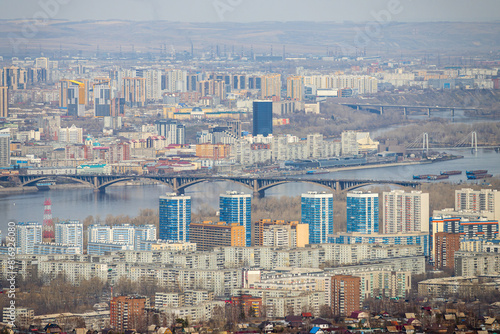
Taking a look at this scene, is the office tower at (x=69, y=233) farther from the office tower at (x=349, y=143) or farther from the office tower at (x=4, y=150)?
the office tower at (x=349, y=143)

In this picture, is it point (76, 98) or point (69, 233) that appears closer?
point (69, 233)

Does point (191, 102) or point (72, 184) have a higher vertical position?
point (191, 102)

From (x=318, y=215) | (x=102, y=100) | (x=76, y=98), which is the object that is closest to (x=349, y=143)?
(x=102, y=100)

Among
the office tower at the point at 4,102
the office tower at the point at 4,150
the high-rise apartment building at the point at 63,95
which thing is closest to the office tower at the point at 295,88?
the high-rise apartment building at the point at 63,95

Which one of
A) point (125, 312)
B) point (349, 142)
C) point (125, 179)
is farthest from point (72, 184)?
point (125, 312)

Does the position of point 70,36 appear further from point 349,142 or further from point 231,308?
point 231,308

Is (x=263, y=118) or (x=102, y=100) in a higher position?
(x=102, y=100)

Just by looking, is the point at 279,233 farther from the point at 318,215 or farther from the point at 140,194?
the point at 140,194

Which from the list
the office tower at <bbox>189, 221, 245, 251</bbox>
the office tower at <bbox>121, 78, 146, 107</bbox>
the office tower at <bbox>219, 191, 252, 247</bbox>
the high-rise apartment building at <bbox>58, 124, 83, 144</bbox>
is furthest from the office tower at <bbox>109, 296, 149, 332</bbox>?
the office tower at <bbox>121, 78, 146, 107</bbox>
